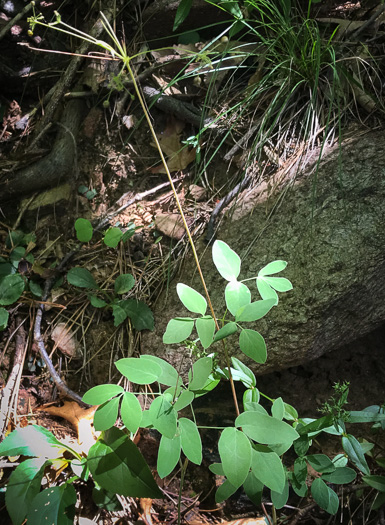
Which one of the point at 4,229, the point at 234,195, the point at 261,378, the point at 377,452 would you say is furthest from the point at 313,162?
the point at 4,229

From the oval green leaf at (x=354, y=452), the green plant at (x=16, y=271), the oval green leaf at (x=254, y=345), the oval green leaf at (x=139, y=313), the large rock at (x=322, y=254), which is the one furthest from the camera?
the green plant at (x=16, y=271)

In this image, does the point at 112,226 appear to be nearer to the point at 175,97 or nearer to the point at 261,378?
the point at 175,97

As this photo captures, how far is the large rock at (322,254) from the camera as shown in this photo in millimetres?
1479

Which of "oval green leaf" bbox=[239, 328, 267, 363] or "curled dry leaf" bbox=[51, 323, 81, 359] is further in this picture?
"curled dry leaf" bbox=[51, 323, 81, 359]

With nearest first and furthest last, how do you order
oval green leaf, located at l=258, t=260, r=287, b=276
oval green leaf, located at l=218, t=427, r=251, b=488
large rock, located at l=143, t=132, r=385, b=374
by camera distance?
oval green leaf, located at l=218, t=427, r=251, b=488 → oval green leaf, located at l=258, t=260, r=287, b=276 → large rock, located at l=143, t=132, r=385, b=374

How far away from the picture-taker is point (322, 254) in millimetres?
1516

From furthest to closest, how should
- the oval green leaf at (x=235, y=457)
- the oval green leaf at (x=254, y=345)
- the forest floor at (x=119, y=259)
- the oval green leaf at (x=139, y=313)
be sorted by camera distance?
the oval green leaf at (x=139, y=313) < the forest floor at (x=119, y=259) < the oval green leaf at (x=254, y=345) < the oval green leaf at (x=235, y=457)

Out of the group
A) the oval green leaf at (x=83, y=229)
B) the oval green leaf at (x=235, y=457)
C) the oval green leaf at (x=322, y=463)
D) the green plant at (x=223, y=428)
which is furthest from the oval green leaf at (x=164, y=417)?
the oval green leaf at (x=83, y=229)

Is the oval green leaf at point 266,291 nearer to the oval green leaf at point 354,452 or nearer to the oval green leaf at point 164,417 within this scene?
the oval green leaf at point 164,417

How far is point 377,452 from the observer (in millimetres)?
1575

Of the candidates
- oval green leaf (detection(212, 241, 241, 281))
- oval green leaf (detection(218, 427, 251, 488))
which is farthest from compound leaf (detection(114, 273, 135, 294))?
oval green leaf (detection(218, 427, 251, 488))

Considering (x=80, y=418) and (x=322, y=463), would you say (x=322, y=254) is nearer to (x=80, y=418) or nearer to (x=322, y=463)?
(x=322, y=463)

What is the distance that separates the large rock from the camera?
1.48 m

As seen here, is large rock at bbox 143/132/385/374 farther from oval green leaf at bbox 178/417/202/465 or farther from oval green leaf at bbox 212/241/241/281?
oval green leaf at bbox 178/417/202/465
